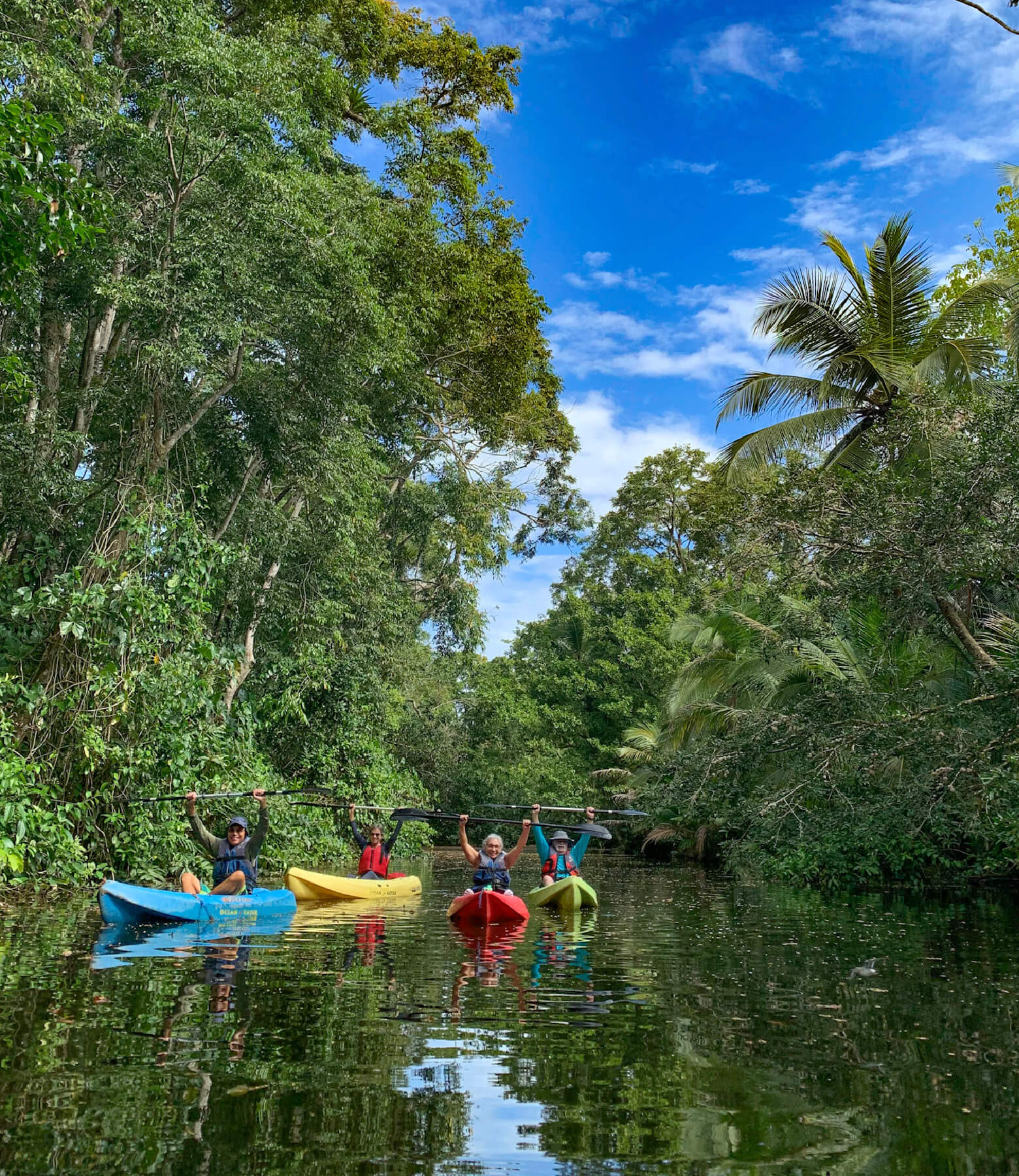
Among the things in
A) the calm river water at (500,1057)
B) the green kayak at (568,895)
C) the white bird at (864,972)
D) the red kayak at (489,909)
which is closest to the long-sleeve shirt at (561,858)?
the green kayak at (568,895)

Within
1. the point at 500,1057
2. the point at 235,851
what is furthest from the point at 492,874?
the point at 500,1057

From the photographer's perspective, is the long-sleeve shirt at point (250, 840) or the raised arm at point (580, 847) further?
the raised arm at point (580, 847)

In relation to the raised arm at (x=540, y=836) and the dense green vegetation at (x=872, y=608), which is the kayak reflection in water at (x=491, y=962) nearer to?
the raised arm at (x=540, y=836)

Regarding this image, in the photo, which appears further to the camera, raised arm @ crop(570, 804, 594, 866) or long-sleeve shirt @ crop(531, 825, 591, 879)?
raised arm @ crop(570, 804, 594, 866)

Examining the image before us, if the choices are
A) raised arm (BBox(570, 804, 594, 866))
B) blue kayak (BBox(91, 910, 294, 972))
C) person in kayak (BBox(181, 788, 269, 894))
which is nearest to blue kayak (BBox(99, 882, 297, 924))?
A: blue kayak (BBox(91, 910, 294, 972))

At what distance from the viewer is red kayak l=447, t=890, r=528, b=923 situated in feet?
34.9

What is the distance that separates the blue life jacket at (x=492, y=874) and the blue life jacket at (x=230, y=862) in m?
2.76

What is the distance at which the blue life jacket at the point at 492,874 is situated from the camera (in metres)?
12.2

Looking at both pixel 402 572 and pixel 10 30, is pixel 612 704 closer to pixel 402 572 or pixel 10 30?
pixel 402 572

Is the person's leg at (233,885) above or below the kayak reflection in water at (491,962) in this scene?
above

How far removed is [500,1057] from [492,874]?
25.6ft

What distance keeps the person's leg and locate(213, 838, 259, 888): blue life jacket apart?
19cm

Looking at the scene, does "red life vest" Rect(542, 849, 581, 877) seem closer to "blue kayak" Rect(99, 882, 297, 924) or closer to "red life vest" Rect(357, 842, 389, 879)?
"red life vest" Rect(357, 842, 389, 879)

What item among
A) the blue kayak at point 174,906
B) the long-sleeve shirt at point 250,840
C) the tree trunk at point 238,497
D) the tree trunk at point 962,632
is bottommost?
the blue kayak at point 174,906
